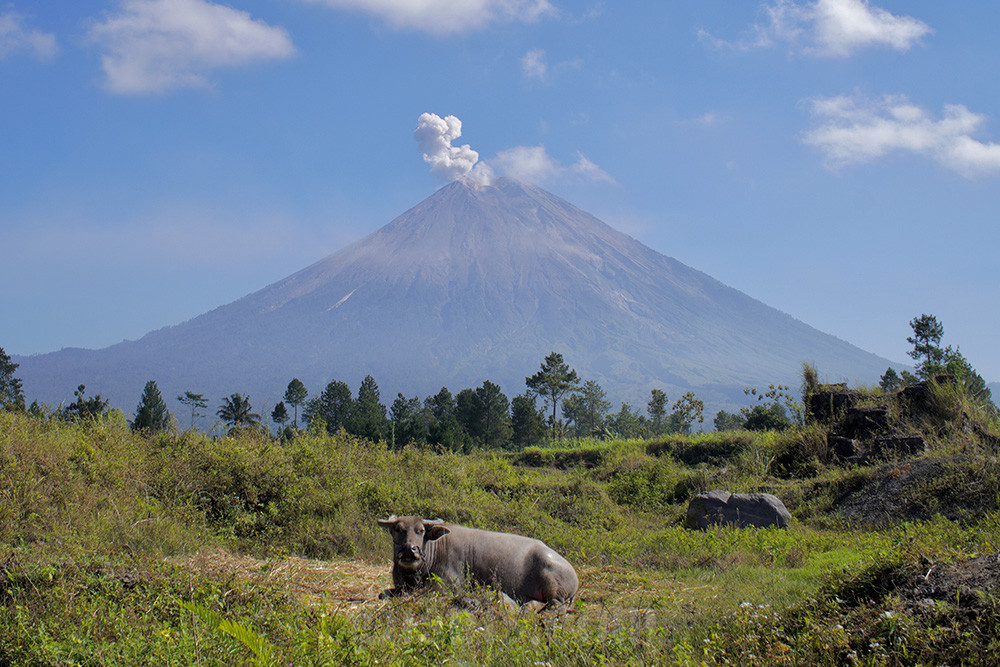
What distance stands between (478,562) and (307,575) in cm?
171

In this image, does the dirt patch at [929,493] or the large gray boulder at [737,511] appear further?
the large gray boulder at [737,511]

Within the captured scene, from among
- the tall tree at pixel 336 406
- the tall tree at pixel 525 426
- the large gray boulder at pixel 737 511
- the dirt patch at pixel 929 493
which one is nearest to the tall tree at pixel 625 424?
the tall tree at pixel 525 426

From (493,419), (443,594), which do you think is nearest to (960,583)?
(443,594)

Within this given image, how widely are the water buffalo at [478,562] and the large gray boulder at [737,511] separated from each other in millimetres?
Result: 5285

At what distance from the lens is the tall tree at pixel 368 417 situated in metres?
37.9

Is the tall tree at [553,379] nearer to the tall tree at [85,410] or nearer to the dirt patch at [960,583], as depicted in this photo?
the tall tree at [85,410]

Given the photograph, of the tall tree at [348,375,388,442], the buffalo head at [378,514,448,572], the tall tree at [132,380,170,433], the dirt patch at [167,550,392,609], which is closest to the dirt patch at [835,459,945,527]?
the buffalo head at [378,514,448,572]

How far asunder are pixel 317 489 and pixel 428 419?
42.9 meters

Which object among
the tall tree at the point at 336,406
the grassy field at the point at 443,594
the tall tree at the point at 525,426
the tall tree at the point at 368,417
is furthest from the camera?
the tall tree at the point at 336,406

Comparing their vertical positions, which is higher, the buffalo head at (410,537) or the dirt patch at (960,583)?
the dirt patch at (960,583)

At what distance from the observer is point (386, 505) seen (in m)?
10.6

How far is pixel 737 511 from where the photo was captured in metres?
10.9

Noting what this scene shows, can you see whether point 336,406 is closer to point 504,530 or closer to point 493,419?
point 493,419

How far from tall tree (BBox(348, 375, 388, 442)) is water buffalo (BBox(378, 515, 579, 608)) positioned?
97.3 feet
